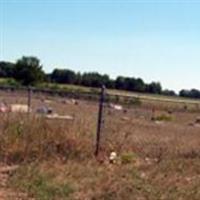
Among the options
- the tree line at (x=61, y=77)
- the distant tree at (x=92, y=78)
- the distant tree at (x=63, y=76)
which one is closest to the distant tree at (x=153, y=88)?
the tree line at (x=61, y=77)

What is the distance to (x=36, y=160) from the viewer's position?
11062 millimetres

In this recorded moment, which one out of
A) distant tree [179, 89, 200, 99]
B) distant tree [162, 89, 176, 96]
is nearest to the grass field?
distant tree [179, 89, 200, 99]

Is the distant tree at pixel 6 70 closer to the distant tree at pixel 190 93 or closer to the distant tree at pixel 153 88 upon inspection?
the distant tree at pixel 153 88

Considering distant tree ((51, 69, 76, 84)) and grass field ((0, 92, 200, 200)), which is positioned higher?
distant tree ((51, 69, 76, 84))

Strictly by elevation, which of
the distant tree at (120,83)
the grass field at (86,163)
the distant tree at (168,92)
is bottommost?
the grass field at (86,163)

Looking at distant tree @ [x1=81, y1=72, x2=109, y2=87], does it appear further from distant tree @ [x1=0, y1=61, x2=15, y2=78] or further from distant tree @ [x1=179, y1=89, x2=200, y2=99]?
distant tree @ [x1=179, y1=89, x2=200, y2=99]

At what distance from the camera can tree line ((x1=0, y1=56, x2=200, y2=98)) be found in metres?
63.2

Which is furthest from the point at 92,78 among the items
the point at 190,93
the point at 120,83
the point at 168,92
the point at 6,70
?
the point at 190,93

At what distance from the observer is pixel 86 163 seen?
11.4 metres

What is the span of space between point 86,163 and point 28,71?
2360 inches

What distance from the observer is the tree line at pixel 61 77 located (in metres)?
63.2

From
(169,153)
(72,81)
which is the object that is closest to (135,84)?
(72,81)

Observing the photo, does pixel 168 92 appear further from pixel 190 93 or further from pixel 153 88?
pixel 190 93

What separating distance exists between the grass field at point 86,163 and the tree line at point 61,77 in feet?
154
